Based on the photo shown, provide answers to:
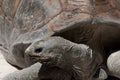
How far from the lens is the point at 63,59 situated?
2.86 m

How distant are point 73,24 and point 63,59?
10.4 inches

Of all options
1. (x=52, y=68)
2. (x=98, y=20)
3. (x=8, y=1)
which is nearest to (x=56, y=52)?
(x=52, y=68)

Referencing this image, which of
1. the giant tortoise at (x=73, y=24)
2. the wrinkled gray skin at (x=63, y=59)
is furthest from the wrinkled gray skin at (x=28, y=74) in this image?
the giant tortoise at (x=73, y=24)

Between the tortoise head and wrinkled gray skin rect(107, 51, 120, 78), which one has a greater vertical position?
the tortoise head

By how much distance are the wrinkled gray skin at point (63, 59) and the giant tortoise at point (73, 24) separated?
14 cm

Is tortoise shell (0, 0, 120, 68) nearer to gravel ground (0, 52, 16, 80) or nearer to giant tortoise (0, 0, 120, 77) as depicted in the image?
giant tortoise (0, 0, 120, 77)

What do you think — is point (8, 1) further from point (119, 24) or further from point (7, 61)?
point (119, 24)

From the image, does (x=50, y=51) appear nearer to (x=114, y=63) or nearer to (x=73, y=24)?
(x=73, y=24)

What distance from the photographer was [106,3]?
10.0 ft

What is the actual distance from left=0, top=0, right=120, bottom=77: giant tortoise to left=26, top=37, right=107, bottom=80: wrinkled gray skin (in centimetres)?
14

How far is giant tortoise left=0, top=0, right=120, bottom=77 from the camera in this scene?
2.98m

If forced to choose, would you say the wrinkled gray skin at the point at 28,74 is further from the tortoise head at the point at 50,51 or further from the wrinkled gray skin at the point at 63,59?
the tortoise head at the point at 50,51

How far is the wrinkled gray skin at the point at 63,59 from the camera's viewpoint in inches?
107

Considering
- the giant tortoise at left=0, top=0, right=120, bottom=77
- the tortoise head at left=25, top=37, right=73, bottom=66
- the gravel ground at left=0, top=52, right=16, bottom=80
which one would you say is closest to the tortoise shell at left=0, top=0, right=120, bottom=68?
the giant tortoise at left=0, top=0, right=120, bottom=77
